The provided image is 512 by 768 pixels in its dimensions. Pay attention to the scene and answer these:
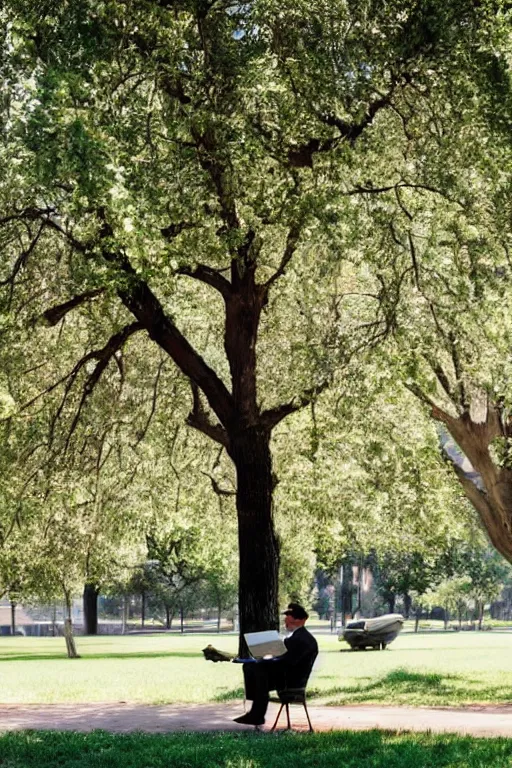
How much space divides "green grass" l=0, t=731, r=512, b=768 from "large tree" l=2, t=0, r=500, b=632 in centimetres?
424

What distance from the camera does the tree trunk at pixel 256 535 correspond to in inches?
610

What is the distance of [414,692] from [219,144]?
1164 centimetres

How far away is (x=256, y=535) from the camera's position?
51.5ft

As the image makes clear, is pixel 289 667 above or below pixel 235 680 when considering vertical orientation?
above

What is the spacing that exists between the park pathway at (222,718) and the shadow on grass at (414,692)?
2038 mm

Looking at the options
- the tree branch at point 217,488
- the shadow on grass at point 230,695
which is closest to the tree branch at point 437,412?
the tree branch at point 217,488

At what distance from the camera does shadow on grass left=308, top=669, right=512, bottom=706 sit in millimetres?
18297

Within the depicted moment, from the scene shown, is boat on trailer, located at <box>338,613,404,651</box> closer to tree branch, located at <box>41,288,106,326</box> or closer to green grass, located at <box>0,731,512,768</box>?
tree branch, located at <box>41,288,106,326</box>

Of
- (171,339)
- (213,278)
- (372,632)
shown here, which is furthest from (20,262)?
(372,632)

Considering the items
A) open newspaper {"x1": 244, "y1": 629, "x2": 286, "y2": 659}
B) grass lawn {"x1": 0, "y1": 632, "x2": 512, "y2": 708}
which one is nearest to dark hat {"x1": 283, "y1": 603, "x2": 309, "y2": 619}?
open newspaper {"x1": 244, "y1": 629, "x2": 286, "y2": 659}

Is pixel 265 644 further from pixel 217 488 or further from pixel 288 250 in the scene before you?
pixel 217 488

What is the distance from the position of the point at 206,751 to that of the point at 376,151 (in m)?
8.34

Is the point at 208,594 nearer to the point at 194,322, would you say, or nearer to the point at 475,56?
the point at 194,322

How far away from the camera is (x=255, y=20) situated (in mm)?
13500
